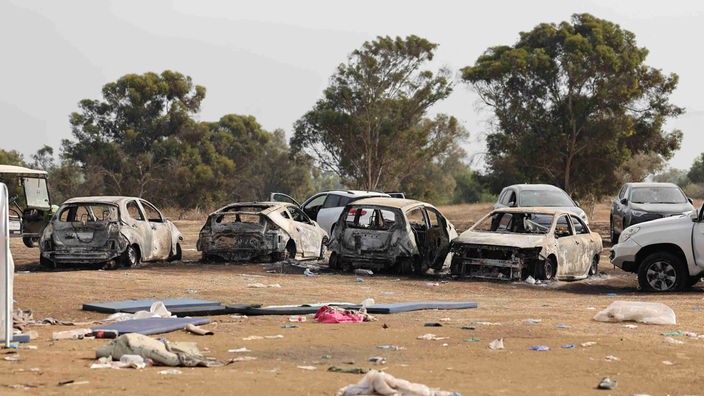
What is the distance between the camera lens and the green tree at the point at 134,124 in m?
64.2

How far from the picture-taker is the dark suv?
28922 mm

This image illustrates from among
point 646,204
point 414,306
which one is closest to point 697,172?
point 646,204

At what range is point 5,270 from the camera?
10.9m

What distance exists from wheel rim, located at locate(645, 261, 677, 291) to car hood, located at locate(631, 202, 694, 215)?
33.4 ft

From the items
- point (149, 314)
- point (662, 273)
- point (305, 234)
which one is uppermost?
point (305, 234)

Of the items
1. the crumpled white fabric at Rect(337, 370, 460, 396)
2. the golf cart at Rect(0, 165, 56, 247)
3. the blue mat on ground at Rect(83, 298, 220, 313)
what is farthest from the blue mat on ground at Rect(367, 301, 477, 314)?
the golf cart at Rect(0, 165, 56, 247)

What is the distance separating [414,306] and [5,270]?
19.5ft

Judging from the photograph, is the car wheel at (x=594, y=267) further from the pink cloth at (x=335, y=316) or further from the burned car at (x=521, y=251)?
the pink cloth at (x=335, y=316)

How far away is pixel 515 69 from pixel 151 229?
30841 mm

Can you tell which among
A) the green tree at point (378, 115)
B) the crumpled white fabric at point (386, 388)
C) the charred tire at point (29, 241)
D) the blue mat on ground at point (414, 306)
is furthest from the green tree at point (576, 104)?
the crumpled white fabric at point (386, 388)

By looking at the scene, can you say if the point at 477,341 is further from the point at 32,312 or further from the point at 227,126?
the point at 227,126

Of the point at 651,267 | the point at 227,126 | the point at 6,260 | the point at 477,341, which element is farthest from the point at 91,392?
the point at 227,126

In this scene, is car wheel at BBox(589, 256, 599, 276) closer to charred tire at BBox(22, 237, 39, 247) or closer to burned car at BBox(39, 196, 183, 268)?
burned car at BBox(39, 196, 183, 268)

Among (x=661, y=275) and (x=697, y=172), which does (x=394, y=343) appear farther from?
(x=697, y=172)
